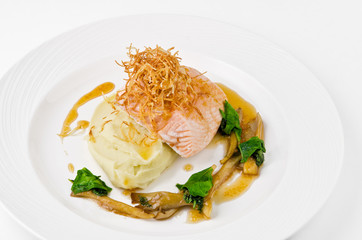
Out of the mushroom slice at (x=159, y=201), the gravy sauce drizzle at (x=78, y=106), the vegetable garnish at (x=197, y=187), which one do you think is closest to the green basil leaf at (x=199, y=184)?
the vegetable garnish at (x=197, y=187)

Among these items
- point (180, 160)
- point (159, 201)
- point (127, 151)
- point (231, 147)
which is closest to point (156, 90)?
point (127, 151)

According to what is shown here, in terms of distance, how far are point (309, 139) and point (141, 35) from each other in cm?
280

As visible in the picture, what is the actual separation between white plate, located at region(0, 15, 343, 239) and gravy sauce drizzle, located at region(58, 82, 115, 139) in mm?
77

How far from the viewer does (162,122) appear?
493 cm

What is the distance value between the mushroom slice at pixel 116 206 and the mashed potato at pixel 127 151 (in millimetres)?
256

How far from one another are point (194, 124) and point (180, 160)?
0.53m

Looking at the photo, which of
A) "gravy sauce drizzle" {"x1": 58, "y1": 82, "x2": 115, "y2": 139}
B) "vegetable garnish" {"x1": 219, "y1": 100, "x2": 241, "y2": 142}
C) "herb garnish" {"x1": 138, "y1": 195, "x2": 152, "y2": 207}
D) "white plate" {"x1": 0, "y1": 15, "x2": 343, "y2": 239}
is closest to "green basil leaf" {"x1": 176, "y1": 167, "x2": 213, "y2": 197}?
"white plate" {"x1": 0, "y1": 15, "x2": 343, "y2": 239}

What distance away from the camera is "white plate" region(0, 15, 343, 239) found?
415 centimetres

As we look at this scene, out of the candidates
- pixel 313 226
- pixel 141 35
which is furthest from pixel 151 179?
pixel 141 35

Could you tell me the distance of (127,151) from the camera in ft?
15.7

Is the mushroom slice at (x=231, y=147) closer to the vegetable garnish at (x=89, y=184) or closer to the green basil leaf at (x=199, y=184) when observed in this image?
the green basil leaf at (x=199, y=184)

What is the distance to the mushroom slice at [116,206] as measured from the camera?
4465mm

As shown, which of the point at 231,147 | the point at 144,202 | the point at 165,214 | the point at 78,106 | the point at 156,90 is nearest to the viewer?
the point at 165,214

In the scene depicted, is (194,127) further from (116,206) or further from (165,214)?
(116,206)
